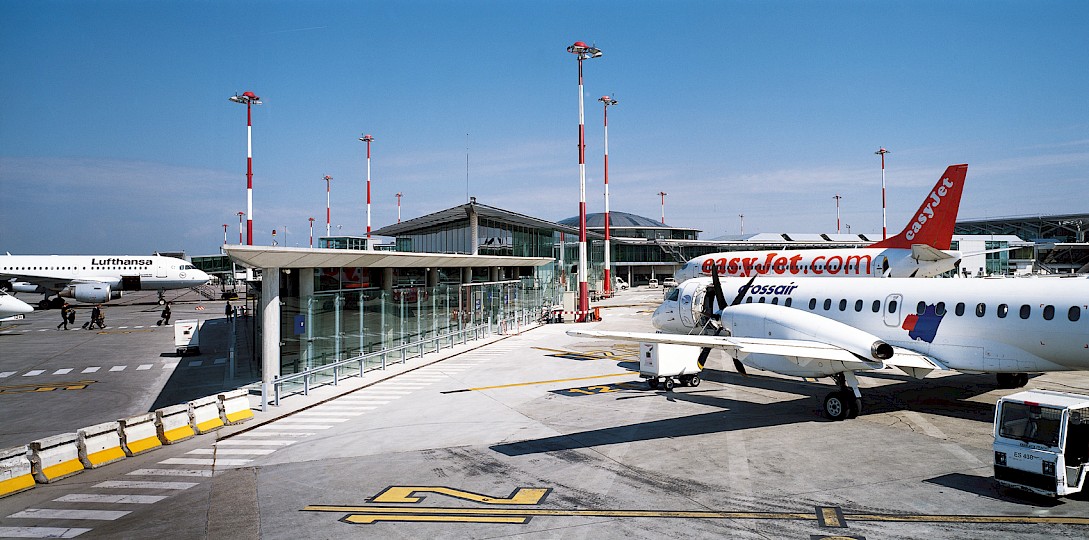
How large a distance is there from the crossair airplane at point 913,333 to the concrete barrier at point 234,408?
30.1 feet

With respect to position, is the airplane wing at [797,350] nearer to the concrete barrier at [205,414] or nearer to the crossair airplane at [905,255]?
the concrete barrier at [205,414]

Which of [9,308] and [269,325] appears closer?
[269,325]

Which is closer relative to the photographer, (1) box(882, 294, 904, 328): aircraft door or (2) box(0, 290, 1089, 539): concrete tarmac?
(2) box(0, 290, 1089, 539): concrete tarmac

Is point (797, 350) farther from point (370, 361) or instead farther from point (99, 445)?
point (99, 445)

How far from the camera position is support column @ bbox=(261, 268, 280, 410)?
1889 centimetres

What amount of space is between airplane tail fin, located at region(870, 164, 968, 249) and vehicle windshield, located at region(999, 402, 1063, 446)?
1187 inches

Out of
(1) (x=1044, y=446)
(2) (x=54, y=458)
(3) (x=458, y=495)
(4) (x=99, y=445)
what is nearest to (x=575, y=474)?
(3) (x=458, y=495)

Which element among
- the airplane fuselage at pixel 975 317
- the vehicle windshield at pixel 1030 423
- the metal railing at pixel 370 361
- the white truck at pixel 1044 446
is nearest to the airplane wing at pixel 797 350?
the airplane fuselage at pixel 975 317

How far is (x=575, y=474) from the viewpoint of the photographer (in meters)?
12.5

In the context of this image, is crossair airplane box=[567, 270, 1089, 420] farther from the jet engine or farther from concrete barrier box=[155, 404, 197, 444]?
the jet engine

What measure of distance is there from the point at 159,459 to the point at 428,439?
5.74 metres

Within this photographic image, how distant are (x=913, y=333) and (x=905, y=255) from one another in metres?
26.0

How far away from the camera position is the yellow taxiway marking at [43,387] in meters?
23.1

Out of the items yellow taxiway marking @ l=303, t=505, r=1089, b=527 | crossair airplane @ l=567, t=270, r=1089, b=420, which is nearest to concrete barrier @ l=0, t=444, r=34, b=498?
yellow taxiway marking @ l=303, t=505, r=1089, b=527
